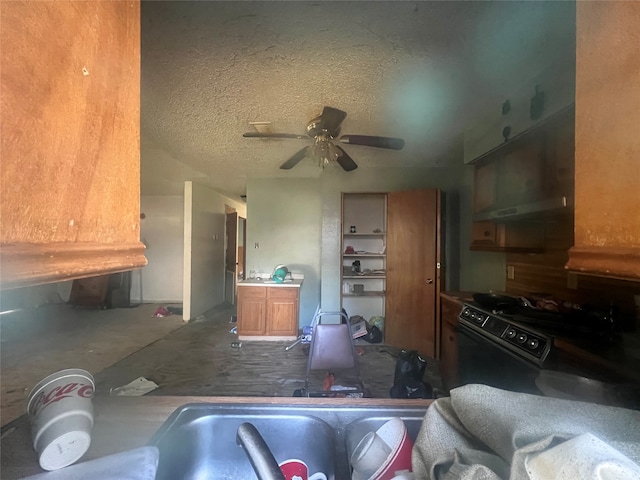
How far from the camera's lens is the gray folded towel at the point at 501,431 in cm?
36

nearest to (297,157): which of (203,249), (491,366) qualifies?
(491,366)

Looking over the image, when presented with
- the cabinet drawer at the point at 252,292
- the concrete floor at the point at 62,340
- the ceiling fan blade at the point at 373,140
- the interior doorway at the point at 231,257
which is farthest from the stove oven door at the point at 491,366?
the interior doorway at the point at 231,257

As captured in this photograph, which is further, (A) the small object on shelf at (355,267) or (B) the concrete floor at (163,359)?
(A) the small object on shelf at (355,267)

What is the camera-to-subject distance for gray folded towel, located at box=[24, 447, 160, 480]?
0.47 m

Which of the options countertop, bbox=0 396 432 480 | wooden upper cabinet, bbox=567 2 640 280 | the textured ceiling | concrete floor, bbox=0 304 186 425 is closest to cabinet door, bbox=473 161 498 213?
the textured ceiling

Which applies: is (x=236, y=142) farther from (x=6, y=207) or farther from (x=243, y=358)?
(x=6, y=207)

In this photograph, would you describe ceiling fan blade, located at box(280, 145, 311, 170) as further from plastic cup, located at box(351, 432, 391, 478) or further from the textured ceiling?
plastic cup, located at box(351, 432, 391, 478)

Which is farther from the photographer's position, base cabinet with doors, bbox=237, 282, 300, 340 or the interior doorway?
the interior doorway

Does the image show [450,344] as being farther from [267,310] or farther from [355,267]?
[267,310]

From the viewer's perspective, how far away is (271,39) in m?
1.45

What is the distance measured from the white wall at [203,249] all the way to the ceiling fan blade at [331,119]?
3.32 metres

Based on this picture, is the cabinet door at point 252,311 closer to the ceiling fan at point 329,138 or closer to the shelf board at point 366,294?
the shelf board at point 366,294

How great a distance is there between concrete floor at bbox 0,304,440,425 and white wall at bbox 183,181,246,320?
535 mm

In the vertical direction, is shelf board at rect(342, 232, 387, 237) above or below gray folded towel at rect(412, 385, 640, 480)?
above
